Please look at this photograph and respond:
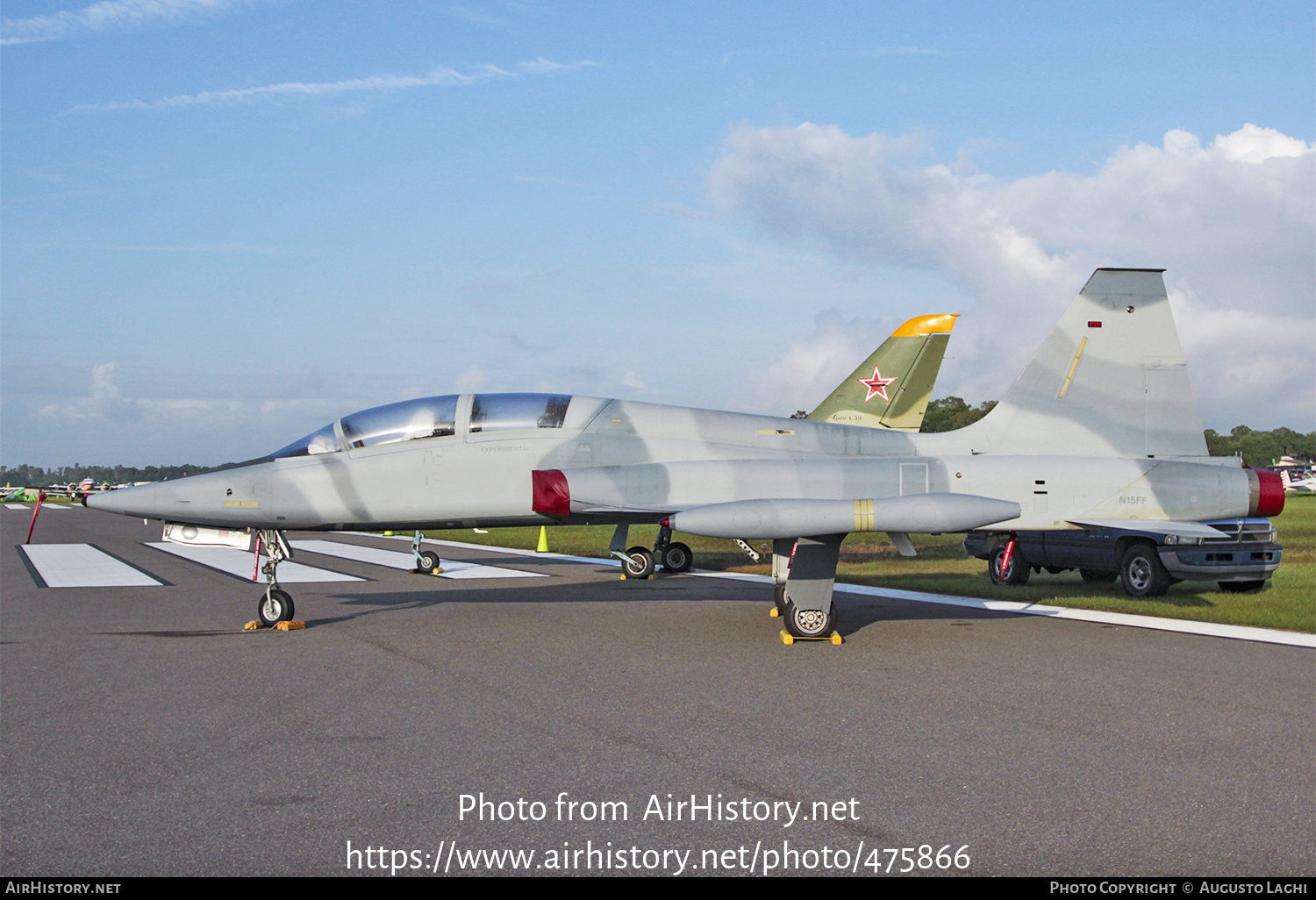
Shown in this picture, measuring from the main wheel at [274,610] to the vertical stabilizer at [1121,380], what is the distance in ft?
30.0

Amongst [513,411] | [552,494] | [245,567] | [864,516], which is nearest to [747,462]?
[864,516]

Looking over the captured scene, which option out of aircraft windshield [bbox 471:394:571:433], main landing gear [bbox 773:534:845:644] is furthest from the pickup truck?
aircraft windshield [bbox 471:394:571:433]

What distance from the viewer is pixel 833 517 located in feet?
34.3

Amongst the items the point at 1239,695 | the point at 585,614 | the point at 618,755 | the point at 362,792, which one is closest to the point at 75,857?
the point at 362,792

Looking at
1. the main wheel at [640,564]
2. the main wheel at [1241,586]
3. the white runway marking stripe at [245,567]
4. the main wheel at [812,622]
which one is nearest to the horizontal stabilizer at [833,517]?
the main wheel at [812,622]

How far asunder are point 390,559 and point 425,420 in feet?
48.8

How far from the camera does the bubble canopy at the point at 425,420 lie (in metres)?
12.1

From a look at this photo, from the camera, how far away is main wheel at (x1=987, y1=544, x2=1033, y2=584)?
17156 millimetres

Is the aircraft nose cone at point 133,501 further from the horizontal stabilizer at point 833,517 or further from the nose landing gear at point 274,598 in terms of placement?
the horizontal stabilizer at point 833,517

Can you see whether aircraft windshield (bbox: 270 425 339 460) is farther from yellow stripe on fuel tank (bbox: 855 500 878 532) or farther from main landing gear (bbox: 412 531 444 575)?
main landing gear (bbox: 412 531 444 575)

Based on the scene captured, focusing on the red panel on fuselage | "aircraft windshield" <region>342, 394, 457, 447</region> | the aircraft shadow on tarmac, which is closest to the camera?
the red panel on fuselage

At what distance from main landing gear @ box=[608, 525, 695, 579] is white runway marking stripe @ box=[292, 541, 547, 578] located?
6.23 feet

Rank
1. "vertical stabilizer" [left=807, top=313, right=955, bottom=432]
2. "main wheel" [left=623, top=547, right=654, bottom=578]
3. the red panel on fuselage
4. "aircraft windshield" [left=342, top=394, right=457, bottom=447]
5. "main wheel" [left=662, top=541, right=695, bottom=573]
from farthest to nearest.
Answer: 1. "vertical stabilizer" [left=807, top=313, right=955, bottom=432]
2. "main wheel" [left=662, top=541, right=695, bottom=573]
3. "main wheel" [left=623, top=547, right=654, bottom=578]
4. "aircraft windshield" [left=342, top=394, right=457, bottom=447]
5. the red panel on fuselage
